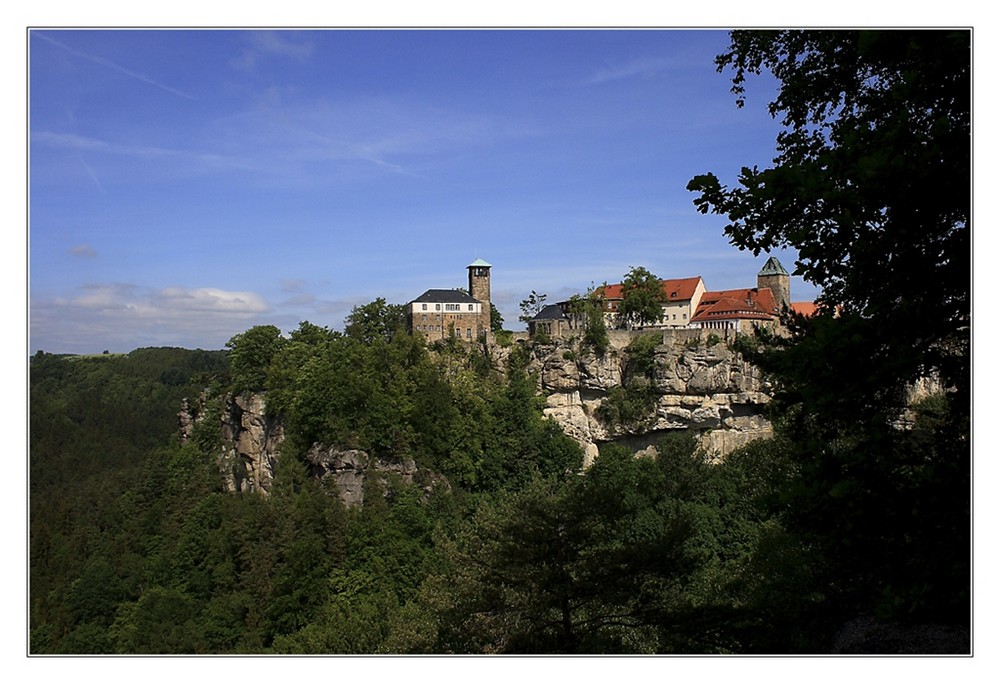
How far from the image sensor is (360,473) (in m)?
30.8

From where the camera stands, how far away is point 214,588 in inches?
1122

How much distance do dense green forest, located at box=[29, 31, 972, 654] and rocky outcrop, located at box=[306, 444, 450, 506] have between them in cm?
46

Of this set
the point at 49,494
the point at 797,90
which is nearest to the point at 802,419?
the point at 797,90

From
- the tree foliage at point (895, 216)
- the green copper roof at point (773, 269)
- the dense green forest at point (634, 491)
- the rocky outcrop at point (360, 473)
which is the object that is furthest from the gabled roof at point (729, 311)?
the tree foliage at point (895, 216)

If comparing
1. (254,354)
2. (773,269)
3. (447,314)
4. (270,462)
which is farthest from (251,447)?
(773,269)

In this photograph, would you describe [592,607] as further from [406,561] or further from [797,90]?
[406,561]

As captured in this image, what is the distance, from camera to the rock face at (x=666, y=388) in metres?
38.4

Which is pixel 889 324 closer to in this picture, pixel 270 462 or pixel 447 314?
pixel 270 462

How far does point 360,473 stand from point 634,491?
32.3ft

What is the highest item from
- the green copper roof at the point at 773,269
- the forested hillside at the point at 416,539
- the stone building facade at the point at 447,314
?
the green copper roof at the point at 773,269

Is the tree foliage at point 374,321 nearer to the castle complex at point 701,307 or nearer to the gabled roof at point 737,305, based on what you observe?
the castle complex at point 701,307

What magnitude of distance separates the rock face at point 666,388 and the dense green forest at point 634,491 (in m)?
1.20

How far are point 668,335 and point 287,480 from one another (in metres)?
17.9

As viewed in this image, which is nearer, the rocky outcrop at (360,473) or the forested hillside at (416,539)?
the forested hillside at (416,539)
